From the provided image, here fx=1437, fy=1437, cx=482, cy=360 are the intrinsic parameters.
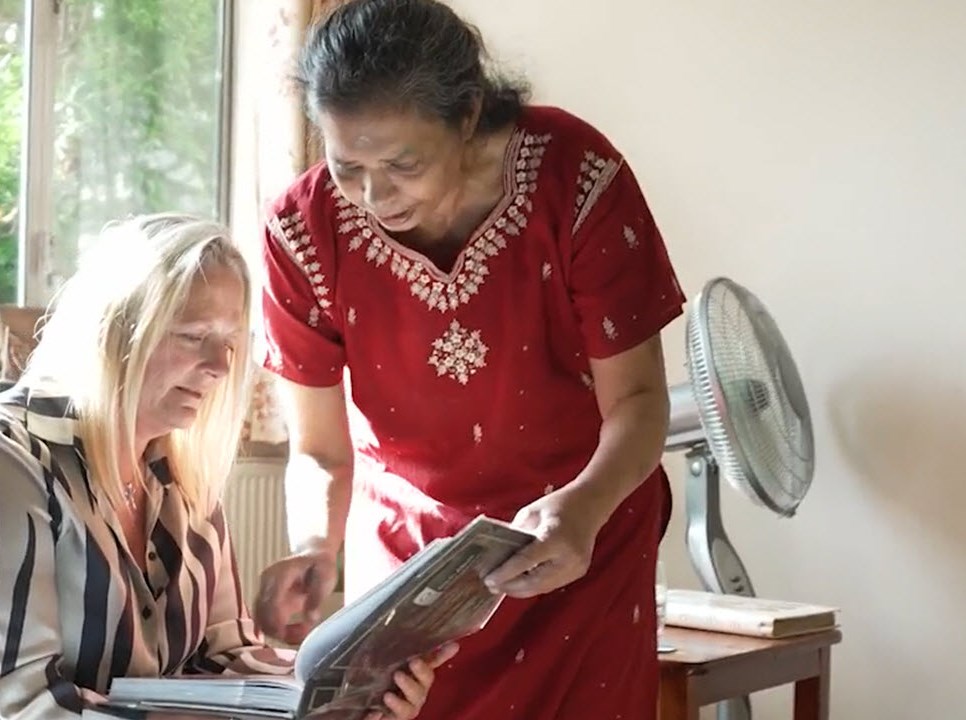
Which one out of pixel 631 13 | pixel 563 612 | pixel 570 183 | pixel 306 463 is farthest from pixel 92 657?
pixel 631 13

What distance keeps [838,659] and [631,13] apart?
1.24 m

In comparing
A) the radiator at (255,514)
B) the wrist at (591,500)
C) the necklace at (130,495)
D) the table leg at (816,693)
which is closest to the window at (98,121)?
the radiator at (255,514)

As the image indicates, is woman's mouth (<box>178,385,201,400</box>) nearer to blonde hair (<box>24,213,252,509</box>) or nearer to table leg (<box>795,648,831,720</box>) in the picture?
blonde hair (<box>24,213,252,509</box>)

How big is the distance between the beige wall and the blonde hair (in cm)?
127

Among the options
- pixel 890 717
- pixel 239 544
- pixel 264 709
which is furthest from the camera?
pixel 239 544

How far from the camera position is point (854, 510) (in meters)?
2.46

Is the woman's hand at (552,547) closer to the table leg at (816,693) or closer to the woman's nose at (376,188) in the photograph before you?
the woman's nose at (376,188)

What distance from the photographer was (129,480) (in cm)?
148

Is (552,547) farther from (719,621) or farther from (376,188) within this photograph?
(719,621)

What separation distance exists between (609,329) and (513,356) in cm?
10

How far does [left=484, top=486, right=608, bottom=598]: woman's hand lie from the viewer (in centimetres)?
112

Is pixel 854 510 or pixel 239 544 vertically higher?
pixel 854 510

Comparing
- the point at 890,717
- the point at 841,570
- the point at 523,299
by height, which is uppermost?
the point at 523,299

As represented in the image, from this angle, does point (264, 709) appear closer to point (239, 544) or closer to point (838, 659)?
point (838, 659)
